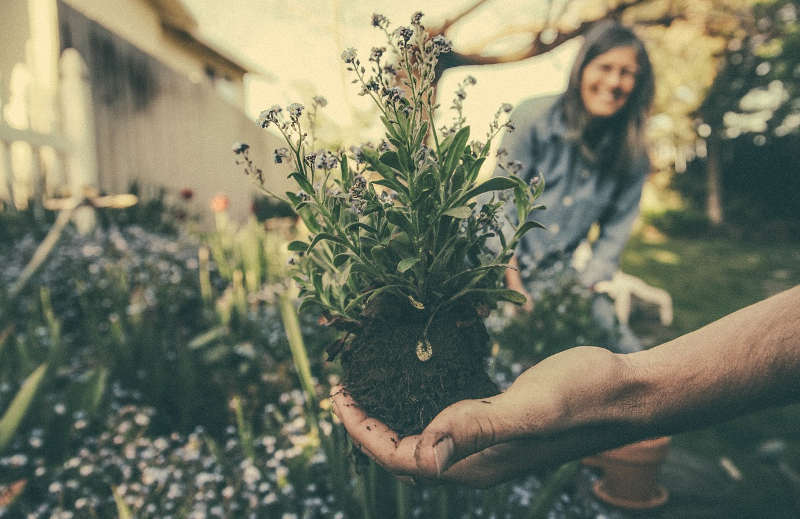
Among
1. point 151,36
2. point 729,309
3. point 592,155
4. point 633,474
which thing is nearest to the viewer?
point 633,474

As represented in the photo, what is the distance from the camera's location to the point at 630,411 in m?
0.88

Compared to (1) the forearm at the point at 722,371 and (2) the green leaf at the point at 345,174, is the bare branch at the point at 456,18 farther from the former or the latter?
(1) the forearm at the point at 722,371

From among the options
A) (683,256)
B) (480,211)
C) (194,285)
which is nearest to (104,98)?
(194,285)

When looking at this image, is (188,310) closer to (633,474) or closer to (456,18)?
(633,474)

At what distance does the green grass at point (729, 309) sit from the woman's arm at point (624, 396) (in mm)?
1412

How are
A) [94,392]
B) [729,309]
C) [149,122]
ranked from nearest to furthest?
[94,392] < [729,309] < [149,122]

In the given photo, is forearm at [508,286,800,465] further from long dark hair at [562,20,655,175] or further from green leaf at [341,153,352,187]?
long dark hair at [562,20,655,175]

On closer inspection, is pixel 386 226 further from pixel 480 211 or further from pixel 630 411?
pixel 630 411

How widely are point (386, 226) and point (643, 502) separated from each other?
67.4 inches

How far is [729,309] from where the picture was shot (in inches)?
204

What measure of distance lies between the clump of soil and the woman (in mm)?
1320

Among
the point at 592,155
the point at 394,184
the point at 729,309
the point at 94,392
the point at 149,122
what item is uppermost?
the point at 149,122

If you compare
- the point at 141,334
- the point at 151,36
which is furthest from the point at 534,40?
the point at 151,36

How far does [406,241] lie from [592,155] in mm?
1913
